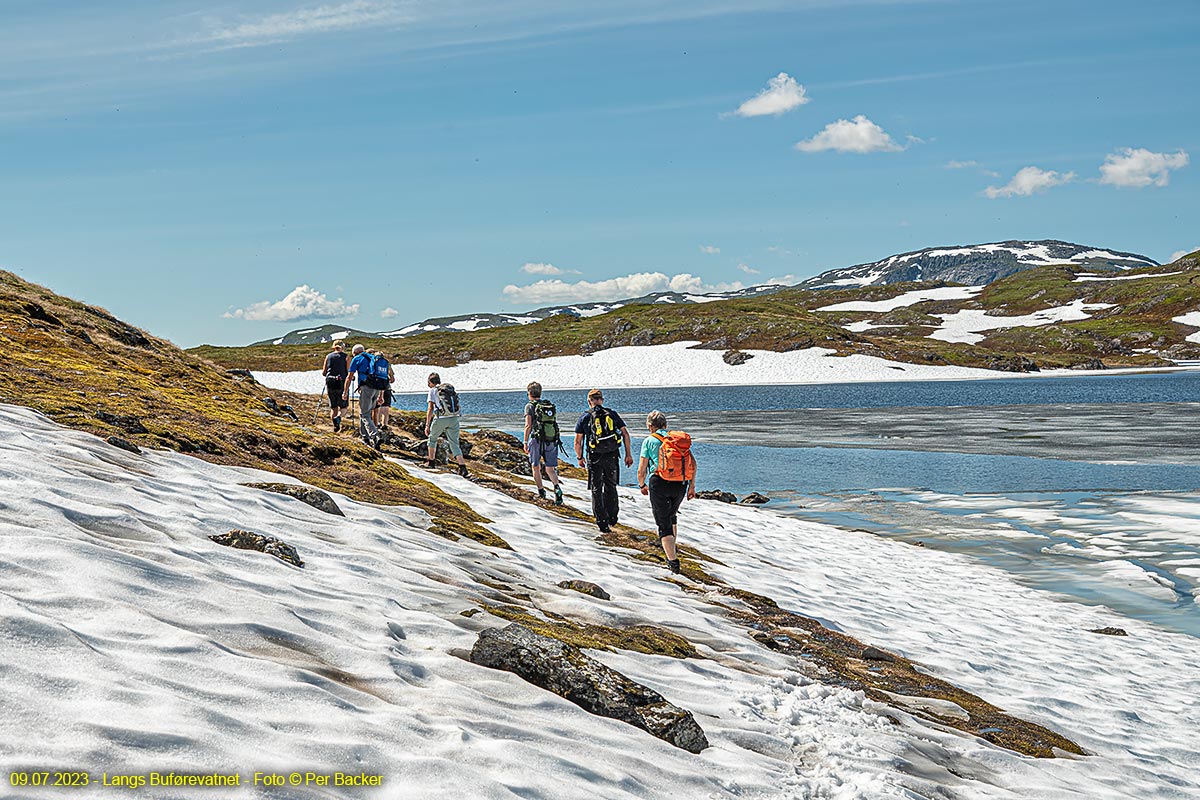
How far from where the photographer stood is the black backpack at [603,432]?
17484 mm

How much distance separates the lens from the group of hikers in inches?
598

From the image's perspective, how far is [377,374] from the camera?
74.5ft

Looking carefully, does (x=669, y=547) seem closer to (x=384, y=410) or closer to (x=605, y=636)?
(x=605, y=636)

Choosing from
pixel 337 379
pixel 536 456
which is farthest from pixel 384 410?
pixel 536 456

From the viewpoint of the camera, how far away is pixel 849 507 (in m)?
27.7

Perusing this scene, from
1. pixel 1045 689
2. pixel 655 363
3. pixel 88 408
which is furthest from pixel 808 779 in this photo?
pixel 655 363

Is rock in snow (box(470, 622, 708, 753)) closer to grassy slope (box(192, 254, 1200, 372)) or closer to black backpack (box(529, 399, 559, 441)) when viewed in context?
black backpack (box(529, 399, 559, 441))

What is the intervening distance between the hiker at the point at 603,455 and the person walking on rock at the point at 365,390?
7.23 meters

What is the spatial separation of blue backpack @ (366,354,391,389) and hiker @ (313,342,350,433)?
85 cm

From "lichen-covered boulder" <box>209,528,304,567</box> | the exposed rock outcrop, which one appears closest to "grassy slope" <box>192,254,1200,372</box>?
the exposed rock outcrop

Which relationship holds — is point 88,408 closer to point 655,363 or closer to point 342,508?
point 342,508

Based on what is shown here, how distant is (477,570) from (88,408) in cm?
670

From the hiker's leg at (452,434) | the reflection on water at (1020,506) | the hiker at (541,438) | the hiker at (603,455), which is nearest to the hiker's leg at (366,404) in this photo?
the hiker's leg at (452,434)

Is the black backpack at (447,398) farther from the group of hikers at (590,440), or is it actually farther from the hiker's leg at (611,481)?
the hiker's leg at (611,481)
